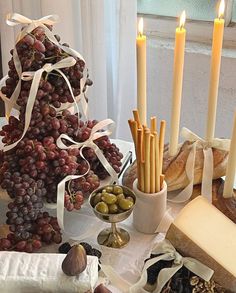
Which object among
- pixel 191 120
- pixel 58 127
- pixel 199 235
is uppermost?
pixel 58 127

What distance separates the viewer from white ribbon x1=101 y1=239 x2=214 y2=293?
0.72 meters

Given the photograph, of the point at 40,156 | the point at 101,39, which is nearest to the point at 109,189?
the point at 40,156

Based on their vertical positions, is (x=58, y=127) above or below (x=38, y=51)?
below

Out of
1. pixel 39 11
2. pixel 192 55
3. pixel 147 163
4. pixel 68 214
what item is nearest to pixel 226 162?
pixel 147 163

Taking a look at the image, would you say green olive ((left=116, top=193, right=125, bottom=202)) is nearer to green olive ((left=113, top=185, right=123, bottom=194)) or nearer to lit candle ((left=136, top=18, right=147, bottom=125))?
green olive ((left=113, top=185, right=123, bottom=194))

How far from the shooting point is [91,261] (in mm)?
696

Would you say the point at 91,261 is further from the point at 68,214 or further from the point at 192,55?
the point at 192,55

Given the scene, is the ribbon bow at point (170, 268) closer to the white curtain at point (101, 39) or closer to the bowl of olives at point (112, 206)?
the bowl of olives at point (112, 206)

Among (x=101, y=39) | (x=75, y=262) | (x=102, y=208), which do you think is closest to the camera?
(x=75, y=262)

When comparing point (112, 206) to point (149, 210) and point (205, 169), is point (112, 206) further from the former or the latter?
point (205, 169)

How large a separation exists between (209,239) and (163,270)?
9 cm

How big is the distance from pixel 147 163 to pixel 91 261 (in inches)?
7.5

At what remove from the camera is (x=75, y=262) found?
0.67 m

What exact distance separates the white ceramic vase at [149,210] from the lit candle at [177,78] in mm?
108
